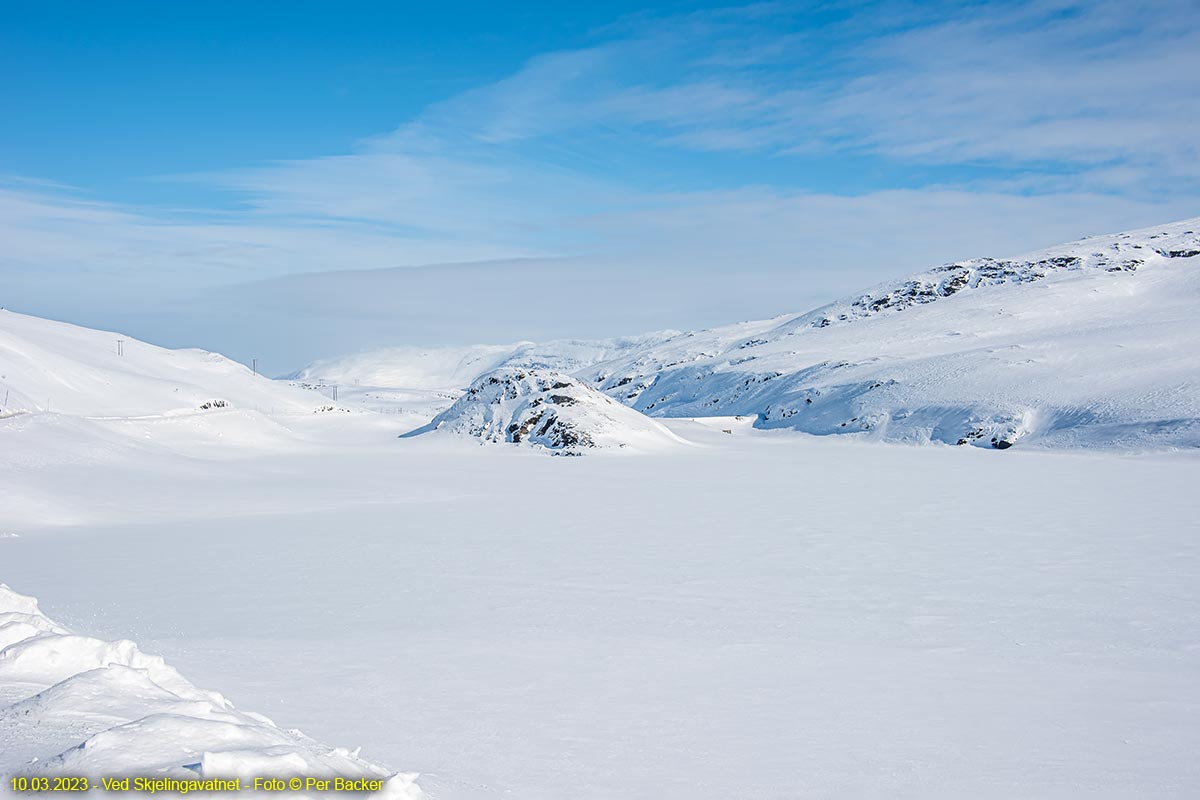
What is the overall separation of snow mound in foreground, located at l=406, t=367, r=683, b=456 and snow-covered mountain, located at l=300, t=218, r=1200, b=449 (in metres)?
15.1

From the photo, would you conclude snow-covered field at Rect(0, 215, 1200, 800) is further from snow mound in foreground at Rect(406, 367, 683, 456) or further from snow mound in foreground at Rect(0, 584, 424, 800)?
snow mound in foreground at Rect(406, 367, 683, 456)

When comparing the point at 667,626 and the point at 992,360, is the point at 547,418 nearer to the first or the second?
the point at 667,626

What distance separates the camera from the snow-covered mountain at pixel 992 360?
36031mm

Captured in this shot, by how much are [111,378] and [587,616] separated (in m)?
28.0

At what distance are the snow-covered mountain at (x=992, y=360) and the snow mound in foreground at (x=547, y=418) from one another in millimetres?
15148

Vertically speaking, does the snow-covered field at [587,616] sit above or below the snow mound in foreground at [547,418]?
below

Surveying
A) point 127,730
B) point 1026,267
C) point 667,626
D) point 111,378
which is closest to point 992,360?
point 111,378

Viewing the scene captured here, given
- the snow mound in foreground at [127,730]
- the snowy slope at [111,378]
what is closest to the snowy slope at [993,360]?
the snowy slope at [111,378]

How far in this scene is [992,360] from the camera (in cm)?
4644

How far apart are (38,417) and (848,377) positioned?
4315 cm

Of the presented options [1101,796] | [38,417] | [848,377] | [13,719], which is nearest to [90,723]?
[13,719]

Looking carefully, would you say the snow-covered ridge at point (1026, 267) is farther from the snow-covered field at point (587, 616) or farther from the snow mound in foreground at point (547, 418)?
the snow-covered field at point (587, 616)

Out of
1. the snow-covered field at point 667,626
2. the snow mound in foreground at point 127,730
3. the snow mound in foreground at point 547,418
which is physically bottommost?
the snow-covered field at point 667,626

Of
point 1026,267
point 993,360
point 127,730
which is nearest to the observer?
point 127,730
